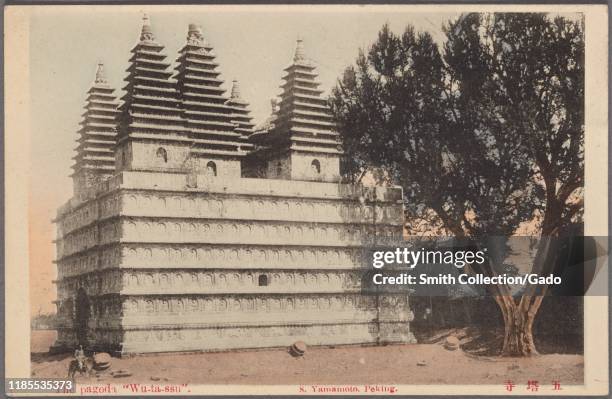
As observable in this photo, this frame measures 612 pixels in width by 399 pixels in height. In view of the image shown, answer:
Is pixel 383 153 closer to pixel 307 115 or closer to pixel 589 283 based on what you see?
pixel 307 115

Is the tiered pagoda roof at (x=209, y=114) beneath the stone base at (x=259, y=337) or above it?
above

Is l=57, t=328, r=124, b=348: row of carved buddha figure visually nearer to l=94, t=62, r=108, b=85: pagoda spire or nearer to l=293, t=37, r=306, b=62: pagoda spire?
l=94, t=62, r=108, b=85: pagoda spire

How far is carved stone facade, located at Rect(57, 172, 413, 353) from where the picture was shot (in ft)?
48.1

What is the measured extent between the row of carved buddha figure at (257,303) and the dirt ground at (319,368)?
1.90 ft

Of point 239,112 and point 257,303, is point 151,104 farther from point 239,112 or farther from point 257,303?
point 257,303

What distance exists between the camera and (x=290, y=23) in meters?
14.4

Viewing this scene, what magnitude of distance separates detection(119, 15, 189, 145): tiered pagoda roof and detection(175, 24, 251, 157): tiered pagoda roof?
0.13m

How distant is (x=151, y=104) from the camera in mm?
14969

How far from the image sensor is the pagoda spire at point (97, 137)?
14.5m

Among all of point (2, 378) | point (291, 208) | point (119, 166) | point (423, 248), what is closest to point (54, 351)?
point (2, 378)

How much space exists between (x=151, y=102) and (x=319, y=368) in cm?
393

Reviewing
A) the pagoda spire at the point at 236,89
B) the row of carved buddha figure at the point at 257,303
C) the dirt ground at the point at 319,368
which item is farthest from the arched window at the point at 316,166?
the dirt ground at the point at 319,368

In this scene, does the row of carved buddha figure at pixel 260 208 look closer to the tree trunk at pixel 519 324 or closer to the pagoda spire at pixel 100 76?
the pagoda spire at pixel 100 76

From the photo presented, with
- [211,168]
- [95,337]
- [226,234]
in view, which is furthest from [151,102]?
[95,337]
